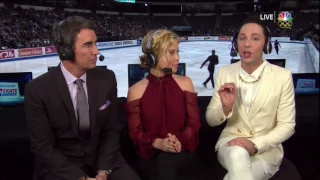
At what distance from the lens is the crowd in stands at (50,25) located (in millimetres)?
2922

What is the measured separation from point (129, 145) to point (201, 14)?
1.74m

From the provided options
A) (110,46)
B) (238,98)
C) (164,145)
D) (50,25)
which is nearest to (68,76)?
(164,145)

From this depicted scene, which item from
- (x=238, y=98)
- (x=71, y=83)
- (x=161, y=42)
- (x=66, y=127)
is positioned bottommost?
(x=66, y=127)

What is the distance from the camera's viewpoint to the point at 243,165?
4.59ft

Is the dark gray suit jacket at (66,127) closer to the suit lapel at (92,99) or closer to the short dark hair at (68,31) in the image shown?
the suit lapel at (92,99)

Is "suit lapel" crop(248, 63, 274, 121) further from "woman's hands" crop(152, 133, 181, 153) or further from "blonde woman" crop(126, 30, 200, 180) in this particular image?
"woman's hands" crop(152, 133, 181, 153)

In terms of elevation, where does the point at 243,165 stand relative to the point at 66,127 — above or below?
below

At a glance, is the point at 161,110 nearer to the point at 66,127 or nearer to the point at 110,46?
the point at 66,127

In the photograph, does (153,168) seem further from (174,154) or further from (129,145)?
(129,145)

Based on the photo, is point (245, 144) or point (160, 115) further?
point (160, 115)

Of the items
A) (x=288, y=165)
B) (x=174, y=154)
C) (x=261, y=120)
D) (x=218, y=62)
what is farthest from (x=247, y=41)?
(x=218, y=62)

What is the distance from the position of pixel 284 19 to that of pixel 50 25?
2.70m

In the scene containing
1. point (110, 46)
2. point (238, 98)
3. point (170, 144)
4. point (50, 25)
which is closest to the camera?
point (170, 144)

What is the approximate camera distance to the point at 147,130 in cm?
181
